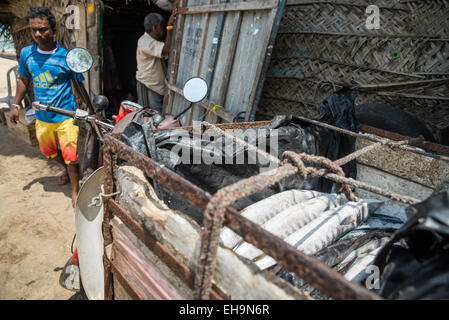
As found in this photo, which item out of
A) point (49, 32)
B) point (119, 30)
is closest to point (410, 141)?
point (49, 32)

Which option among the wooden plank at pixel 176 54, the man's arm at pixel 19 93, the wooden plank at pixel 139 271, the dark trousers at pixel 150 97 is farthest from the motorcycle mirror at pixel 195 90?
the dark trousers at pixel 150 97

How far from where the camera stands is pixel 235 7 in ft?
10.6

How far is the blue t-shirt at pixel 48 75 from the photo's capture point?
3109 millimetres

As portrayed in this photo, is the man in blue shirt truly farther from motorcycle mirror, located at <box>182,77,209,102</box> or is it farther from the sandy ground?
motorcycle mirror, located at <box>182,77,209,102</box>

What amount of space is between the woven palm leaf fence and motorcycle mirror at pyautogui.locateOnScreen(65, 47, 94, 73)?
9.50 ft

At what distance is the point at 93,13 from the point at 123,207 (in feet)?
16.3

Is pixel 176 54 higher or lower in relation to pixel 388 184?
higher

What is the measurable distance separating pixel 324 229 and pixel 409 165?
4.52 feet

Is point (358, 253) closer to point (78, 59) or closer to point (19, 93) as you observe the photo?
point (78, 59)

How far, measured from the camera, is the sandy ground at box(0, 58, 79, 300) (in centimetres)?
234

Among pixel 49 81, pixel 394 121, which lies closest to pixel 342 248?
pixel 394 121

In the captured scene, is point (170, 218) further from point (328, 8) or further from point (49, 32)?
point (328, 8)

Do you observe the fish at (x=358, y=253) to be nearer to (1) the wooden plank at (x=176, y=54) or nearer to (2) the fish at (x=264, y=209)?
(2) the fish at (x=264, y=209)

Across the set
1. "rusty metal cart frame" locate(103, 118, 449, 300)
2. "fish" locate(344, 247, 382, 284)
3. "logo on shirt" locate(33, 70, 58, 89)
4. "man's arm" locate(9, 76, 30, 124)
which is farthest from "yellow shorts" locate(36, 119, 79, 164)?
"fish" locate(344, 247, 382, 284)
